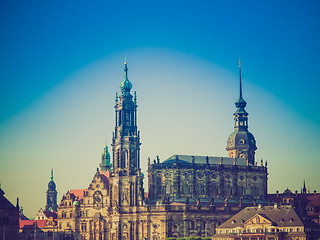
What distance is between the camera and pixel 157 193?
163000 mm

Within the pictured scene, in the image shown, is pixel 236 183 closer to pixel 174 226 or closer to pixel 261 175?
pixel 261 175

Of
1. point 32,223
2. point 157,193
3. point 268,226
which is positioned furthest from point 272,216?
point 32,223

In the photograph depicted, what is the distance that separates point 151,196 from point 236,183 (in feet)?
56.8

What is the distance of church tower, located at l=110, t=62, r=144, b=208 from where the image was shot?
524 feet

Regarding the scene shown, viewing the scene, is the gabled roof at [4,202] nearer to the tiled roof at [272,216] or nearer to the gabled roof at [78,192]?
the gabled roof at [78,192]

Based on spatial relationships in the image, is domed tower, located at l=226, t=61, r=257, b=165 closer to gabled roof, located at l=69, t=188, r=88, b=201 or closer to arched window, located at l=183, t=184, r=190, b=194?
arched window, located at l=183, t=184, r=190, b=194

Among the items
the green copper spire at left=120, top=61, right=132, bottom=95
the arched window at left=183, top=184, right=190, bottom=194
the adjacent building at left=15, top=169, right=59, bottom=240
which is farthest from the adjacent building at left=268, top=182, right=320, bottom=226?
the adjacent building at left=15, top=169, right=59, bottom=240

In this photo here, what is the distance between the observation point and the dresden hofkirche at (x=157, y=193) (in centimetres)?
15762

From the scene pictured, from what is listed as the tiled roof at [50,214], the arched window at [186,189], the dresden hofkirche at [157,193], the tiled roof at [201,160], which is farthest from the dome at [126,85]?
the tiled roof at [50,214]

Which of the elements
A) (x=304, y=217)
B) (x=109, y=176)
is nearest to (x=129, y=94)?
(x=109, y=176)

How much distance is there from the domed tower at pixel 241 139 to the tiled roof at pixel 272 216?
28.7 metres

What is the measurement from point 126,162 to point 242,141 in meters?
28.0

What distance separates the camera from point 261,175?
170750mm

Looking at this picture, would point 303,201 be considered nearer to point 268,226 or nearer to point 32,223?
point 268,226
